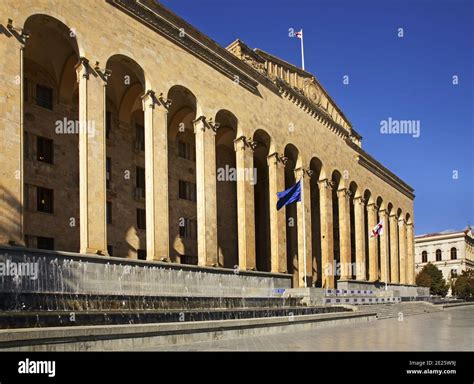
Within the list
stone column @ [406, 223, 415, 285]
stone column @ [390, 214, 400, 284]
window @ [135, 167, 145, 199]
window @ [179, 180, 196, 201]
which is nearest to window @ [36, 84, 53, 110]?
window @ [135, 167, 145, 199]

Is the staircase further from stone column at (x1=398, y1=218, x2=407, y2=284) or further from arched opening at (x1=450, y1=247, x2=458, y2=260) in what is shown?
arched opening at (x1=450, y1=247, x2=458, y2=260)

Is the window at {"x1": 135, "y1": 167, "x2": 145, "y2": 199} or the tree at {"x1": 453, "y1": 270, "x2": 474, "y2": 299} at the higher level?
the window at {"x1": 135, "y1": 167, "x2": 145, "y2": 199}

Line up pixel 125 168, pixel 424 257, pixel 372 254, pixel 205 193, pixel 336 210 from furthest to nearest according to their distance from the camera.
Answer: pixel 424 257, pixel 336 210, pixel 372 254, pixel 125 168, pixel 205 193

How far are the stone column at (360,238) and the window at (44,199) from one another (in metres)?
30.5

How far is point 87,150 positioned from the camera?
22.3 m

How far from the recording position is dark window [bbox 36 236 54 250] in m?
25.7

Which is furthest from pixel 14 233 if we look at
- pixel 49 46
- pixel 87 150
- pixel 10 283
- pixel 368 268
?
pixel 368 268

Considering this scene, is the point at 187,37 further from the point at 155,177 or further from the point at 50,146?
the point at 50,146

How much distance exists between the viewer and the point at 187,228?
35.5m

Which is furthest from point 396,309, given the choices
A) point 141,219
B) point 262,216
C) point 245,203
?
point 141,219

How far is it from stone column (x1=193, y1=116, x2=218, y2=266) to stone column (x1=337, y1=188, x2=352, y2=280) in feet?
64.1

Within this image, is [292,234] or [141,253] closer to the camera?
[141,253]

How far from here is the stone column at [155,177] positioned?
2531 cm

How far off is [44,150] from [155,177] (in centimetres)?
601
